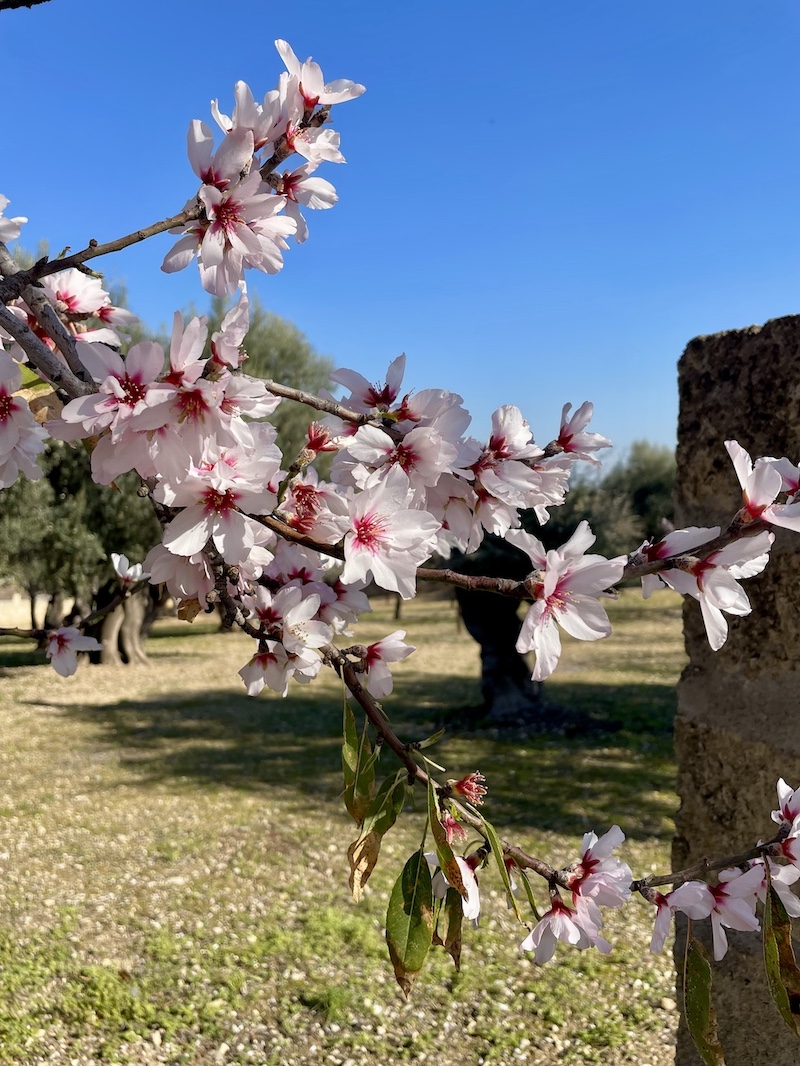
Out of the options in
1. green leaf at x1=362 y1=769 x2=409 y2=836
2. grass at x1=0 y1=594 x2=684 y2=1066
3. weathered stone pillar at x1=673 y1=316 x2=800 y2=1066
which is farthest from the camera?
grass at x1=0 y1=594 x2=684 y2=1066

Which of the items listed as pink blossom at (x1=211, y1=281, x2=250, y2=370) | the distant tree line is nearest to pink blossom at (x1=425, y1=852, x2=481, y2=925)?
pink blossom at (x1=211, y1=281, x2=250, y2=370)

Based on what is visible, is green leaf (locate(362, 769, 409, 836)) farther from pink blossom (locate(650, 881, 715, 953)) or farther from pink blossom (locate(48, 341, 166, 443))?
pink blossom (locate(48, 341, 166, 443))

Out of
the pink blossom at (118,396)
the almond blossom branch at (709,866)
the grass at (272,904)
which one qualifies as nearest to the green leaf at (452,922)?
the almond blossom branch at (709,866)

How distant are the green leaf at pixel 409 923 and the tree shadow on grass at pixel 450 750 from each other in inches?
188

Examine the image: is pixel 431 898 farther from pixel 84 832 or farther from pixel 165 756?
pixel 165 756

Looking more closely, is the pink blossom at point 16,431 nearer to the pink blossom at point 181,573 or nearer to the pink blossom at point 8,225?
the pink blossom at point 181,573

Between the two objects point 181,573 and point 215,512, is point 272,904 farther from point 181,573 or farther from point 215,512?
point 215,512

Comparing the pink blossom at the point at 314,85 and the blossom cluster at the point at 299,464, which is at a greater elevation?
the pink blossom at the point at 314,85

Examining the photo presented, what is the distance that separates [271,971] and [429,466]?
3296 mm

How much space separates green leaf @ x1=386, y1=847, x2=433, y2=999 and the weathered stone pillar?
41.0 inches

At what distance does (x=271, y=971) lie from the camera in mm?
3572

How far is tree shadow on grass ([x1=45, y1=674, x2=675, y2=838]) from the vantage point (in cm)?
626

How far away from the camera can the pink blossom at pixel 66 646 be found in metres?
2.20

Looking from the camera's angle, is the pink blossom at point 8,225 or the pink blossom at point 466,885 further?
the pink blossom at point 8,225
